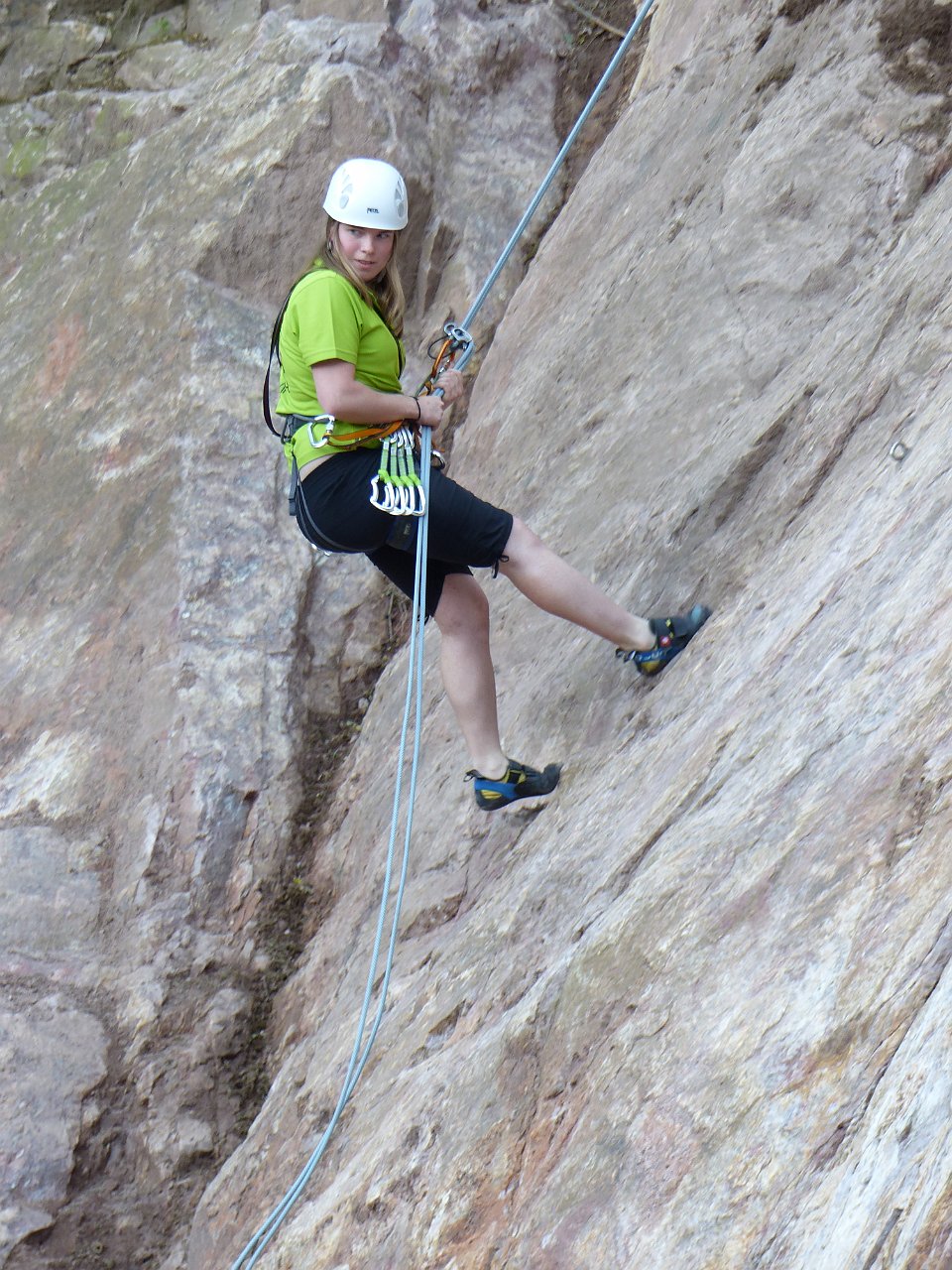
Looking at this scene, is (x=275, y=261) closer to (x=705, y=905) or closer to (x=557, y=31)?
(x=557, y=31)

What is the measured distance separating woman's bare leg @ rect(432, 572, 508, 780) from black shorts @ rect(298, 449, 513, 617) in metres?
0.20

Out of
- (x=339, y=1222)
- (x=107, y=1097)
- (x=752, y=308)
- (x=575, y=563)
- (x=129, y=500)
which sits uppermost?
(x=752, y=308)

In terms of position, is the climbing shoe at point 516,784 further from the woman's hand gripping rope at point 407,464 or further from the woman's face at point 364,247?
the woman's face at point 364,247

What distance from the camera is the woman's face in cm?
417

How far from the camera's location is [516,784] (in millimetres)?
4469

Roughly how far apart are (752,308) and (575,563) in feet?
4.37

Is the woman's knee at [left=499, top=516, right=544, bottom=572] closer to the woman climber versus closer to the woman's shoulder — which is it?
the woman climber

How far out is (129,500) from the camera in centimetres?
702

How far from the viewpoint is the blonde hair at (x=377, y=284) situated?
13.7ft

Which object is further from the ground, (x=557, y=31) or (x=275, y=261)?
(x=557, y=31)

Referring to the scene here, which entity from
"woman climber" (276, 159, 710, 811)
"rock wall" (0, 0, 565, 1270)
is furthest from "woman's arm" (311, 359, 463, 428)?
"rock wall" (0, 0, 565, 1270)

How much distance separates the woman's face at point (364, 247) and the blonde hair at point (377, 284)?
18 millimetres

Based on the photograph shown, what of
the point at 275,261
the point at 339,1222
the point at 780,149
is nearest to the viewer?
the point at 339,1222

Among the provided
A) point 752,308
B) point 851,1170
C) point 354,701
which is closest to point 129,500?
point 354,701
